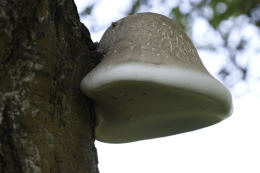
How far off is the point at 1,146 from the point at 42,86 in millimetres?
266

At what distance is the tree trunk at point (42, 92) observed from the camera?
3.73 feet

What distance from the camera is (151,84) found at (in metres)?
1.21

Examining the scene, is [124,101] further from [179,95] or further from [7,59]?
[7,59]

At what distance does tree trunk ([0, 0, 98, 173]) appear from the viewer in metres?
1.14

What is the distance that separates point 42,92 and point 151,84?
1.30ft

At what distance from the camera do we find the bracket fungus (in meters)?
1.22

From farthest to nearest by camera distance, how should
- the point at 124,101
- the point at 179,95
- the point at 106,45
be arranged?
the point at 106,45 < the point at 124,101 < the point at 179,95

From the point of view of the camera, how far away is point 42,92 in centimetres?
125

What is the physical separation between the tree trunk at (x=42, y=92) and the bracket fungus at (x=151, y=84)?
101 millimetres

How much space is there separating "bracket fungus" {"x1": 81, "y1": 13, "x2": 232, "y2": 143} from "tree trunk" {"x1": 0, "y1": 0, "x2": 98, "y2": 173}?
0.10 m

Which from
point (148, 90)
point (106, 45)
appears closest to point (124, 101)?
point (148, 90)

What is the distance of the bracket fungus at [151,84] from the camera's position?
1224 mm

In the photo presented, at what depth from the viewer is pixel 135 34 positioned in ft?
4.77

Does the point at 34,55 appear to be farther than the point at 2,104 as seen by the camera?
Yes
